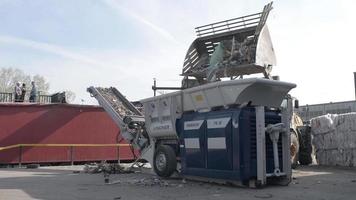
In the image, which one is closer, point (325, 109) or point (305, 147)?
point (305, 147)

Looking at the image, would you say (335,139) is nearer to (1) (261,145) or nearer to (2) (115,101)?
(2) (115,101)

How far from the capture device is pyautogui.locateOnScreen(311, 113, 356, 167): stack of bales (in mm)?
18469

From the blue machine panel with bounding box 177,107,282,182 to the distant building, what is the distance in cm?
3914

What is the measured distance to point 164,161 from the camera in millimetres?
13789

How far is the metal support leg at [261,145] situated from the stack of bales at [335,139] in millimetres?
8380

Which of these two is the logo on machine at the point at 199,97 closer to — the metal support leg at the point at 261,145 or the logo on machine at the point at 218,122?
the logo on machine at the point at 218,122

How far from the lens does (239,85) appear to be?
11312 mm

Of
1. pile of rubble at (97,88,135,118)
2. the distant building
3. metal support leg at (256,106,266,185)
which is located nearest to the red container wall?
pile of rubble at (97,88,135,118)

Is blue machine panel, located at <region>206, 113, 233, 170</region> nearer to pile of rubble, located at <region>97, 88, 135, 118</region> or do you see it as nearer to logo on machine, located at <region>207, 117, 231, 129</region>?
logo on machine, located at <region>207, 117, 231, 129</region>

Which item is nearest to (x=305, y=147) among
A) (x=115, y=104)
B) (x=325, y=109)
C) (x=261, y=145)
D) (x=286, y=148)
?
(x=115, y=104)

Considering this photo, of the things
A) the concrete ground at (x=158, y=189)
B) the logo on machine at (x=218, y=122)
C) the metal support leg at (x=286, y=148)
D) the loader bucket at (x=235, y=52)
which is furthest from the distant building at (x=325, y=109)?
the logo on machine at (x=218, y=122)

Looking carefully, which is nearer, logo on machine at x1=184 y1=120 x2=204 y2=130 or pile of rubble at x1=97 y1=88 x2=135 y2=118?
logo on machine at x1=184 y1=120 x2=204 y2=130

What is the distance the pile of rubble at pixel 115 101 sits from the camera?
17.8 m

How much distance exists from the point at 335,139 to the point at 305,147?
53.8 inches
